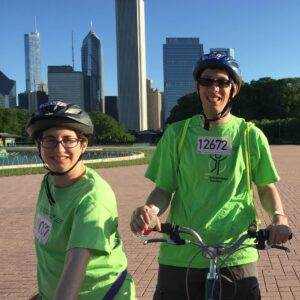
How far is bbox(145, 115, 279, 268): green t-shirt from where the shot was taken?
7.19ft

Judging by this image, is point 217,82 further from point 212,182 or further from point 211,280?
point 211,280

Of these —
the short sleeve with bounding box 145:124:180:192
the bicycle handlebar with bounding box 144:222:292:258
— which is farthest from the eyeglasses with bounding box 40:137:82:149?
the short sleeve with bounding box 145:124:180:192

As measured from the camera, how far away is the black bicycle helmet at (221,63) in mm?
2254

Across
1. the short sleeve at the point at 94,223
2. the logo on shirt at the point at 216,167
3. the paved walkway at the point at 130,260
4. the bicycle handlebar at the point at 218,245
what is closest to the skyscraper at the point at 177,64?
the paved walkway at the point at 130,260

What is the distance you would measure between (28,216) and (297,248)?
17.6 feet

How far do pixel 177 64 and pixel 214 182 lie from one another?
496ft

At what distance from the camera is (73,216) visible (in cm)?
173

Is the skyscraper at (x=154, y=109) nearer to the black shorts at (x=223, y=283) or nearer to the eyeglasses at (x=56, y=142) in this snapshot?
the black shorts at (x=223, y=283)

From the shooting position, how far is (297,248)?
583 centimetres

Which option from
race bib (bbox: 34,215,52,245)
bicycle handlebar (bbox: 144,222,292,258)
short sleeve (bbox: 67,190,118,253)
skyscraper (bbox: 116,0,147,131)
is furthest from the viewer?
skyscraper (bbox: 116,0,147,131)

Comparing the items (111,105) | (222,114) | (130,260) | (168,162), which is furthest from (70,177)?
(111,105)

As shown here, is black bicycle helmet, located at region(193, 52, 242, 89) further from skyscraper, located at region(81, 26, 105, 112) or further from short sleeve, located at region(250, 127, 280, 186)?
skyscraper, located at region(81, 26, 105, 112)

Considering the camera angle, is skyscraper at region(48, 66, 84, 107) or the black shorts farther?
skyscraper at region(48, 66, 84, 107)

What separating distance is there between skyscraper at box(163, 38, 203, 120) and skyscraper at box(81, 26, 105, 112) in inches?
953
